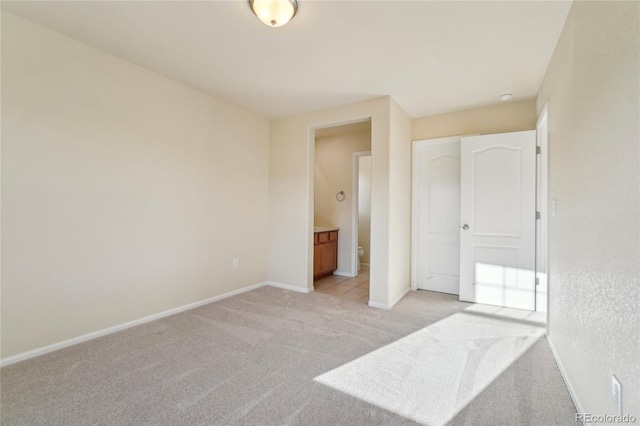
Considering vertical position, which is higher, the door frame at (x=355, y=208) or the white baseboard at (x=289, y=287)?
the door frame at (x=355, y=208)

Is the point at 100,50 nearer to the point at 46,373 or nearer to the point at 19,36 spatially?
the point at 19,36

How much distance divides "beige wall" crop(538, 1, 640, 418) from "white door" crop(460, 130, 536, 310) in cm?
126

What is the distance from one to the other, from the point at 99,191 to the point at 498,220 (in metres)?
4.21

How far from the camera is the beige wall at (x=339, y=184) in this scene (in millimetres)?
5000

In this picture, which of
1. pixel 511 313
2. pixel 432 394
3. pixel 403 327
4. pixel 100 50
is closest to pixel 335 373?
pixel 432 394

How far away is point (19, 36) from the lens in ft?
6.82

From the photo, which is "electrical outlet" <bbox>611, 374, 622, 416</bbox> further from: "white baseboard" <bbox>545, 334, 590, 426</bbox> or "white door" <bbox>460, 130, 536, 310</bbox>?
"white door" <bbox>460, 130, 536, 310</bbox>

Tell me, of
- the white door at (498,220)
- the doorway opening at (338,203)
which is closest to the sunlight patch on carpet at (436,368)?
the white door at (498,220)

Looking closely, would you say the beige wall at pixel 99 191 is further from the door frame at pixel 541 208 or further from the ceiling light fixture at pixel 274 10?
the door frame at pixel 541 208

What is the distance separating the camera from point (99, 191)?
2502 mm

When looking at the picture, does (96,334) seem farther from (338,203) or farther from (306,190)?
(338,203)

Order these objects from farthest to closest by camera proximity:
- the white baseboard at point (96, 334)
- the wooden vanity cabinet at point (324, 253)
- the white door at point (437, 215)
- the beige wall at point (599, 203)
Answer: the wooden vanity cabinet at point (324, 253), the white door at point (437, 215), the white baseboard at point (96, 334), the beige wall at point (599, 203)

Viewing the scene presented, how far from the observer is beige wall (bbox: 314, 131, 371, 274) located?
197 inches

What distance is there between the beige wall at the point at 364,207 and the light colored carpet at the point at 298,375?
285cm
